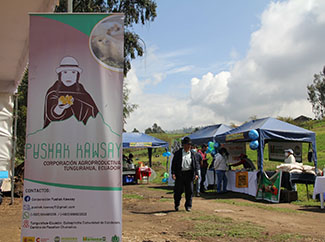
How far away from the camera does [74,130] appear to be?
364 centimetres

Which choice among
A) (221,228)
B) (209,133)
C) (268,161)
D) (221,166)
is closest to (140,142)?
(209,133)

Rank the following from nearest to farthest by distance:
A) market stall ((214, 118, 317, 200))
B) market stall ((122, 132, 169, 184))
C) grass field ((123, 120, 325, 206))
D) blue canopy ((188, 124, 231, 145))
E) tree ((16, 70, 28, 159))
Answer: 1. market stall ((214, 118, 317, 200))
2. grass field ((123, 120, 325, 206))
3. blue canopy ((188, 124, 231, 145))
4. market stall ((122, 132, 169, 184))
5. tree ((16, 70, 28, 159))

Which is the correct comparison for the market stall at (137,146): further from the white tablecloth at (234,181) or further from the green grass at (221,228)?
the green grass at (221,228)

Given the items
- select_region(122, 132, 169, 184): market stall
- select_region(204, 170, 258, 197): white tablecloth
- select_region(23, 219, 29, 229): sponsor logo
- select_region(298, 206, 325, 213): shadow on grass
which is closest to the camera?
select_region(23, 219, 29, 229): sponsor logo

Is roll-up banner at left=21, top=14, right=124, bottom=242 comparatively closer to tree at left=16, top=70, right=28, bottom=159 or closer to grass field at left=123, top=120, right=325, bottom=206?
grass field at left=123, top=120, right=325, bottom=206

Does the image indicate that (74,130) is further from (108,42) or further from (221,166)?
(221,166)

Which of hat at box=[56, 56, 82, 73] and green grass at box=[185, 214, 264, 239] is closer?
hat at box=[56, 56, 82, 73]

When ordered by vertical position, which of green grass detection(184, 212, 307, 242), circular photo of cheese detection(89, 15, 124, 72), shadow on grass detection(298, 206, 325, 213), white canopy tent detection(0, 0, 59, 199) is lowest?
shadow on grass detection(298, 206, 325, 213)

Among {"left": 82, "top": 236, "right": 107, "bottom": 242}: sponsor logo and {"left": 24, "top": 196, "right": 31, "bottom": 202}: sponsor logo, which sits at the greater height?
{"left": 24, "top": 196, "right": 31, "bottom": 202}: sponsor logo

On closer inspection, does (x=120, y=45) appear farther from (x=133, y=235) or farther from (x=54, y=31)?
(x=133, y=235)

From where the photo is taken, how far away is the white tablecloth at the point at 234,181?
12.8 m

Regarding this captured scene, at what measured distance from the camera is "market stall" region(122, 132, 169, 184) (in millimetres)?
19922

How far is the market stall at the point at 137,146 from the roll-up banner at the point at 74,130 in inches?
638

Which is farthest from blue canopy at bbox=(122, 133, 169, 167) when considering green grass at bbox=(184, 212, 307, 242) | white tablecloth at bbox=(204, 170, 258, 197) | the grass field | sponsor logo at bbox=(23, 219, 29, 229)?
sponsor logo at bbox=(23, 219, 29, 229)
